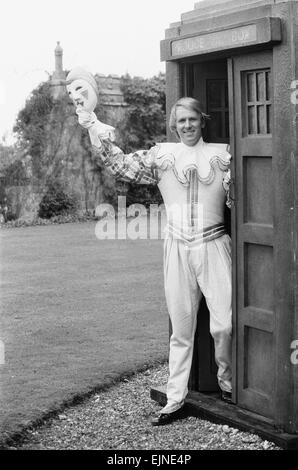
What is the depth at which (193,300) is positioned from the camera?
477 centimetres

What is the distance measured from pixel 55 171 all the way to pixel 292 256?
18.4 metres

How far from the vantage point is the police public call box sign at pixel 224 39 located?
4129 millimetres

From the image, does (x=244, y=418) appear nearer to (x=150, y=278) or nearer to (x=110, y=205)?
(x=150, y=278)

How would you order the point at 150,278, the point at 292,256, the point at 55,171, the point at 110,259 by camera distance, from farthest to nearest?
the point at 55,171, the point at 110,259, the point at 150,278, the point at 292,256

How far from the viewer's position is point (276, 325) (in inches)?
170

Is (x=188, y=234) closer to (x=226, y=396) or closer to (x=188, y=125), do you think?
(x=188, y=125)

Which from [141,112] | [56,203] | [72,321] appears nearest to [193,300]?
[72,321]

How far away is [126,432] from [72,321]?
326 centimetres

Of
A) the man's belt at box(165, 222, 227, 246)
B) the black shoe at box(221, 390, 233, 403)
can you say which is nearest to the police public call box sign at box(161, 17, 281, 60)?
the man's belt at box(165, 222, 227, 246)

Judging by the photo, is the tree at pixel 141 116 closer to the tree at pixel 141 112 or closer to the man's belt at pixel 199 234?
the tree at pixel 141 112

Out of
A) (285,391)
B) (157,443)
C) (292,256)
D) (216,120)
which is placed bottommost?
(157,443)

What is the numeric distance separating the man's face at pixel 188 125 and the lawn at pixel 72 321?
192 centimetres

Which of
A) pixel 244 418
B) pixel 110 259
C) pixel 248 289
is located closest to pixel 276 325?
pixel 248 289

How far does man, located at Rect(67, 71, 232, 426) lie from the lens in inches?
184
